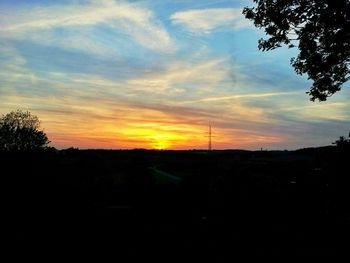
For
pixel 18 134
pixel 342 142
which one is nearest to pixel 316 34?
pixel 342 142

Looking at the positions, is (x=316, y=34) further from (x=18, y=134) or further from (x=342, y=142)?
(x=18, y=134)

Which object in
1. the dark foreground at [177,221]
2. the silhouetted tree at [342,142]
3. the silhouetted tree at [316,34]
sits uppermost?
the silhouetted tree at [316,34]

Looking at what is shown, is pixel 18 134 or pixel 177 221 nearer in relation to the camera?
pixel 177 221

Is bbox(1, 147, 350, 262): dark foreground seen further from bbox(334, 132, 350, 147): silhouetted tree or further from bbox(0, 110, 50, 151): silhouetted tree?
bbox(0, 110, 50, 151): silhouetted tree

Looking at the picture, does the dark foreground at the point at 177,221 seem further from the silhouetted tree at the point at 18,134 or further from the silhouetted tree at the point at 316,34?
the silhouetted tree at the point at 18,134

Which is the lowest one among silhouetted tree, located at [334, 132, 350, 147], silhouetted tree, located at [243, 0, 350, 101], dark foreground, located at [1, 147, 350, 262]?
dark foreground, located at [1, 147, 350, 262]

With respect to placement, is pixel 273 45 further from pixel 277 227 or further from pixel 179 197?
pixel 179 197

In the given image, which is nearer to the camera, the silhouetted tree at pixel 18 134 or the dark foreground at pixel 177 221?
the dark foreground at pixel 177 221

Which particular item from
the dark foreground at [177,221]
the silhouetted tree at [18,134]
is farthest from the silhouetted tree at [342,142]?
the silhouetted tree at [18,134]

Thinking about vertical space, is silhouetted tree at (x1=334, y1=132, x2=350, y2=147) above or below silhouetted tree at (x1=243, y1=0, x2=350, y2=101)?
below

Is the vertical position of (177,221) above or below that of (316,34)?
below

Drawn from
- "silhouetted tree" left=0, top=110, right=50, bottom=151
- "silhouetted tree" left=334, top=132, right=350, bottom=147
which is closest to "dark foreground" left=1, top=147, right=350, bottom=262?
"silhouetted tree" left=334, top=132, right=350, bottom=147

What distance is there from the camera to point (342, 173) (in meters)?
26.0

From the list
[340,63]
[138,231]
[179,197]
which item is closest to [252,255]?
[138,231]
